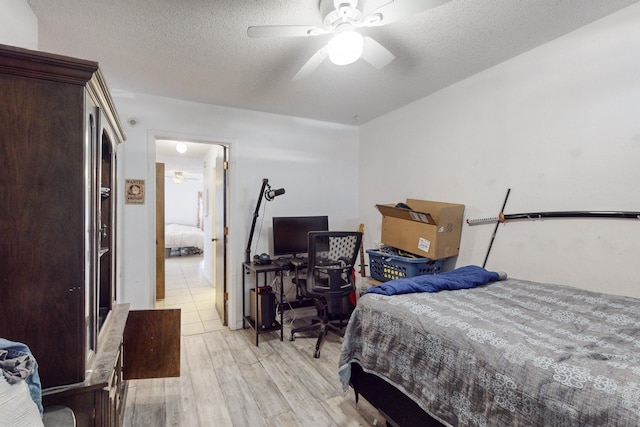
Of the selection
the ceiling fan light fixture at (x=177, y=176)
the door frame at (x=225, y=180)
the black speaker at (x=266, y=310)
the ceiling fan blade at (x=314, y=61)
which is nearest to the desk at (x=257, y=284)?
the black speaker at (x=266, y=310)

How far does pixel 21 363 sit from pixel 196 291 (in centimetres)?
430

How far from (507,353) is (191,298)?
4.36 meters

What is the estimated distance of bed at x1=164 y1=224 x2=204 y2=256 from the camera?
26.6 ft

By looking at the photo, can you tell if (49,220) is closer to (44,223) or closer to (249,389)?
(44,223)

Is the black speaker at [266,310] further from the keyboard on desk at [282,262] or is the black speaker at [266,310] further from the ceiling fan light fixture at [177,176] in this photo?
the ceiling fan light fixture at [177,176]

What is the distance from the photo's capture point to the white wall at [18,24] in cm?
137

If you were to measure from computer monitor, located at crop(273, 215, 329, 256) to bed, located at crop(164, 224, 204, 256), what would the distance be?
5662mm

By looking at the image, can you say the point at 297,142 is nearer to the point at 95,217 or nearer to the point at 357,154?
the point at 357,154

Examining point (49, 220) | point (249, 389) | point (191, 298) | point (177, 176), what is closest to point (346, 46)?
point (49, 220)

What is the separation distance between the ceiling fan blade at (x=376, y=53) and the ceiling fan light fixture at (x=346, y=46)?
0.41ft

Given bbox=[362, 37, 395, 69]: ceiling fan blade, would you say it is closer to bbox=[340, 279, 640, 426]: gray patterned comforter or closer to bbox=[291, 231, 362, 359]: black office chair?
bbox=[340, 279, 640, 426]: gray patterned comforter

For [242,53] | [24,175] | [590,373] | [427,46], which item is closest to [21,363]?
[24,175]

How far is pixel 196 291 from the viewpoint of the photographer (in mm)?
4895

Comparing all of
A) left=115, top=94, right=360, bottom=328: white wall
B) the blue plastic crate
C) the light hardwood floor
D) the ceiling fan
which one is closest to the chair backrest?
the blue plastic crate
